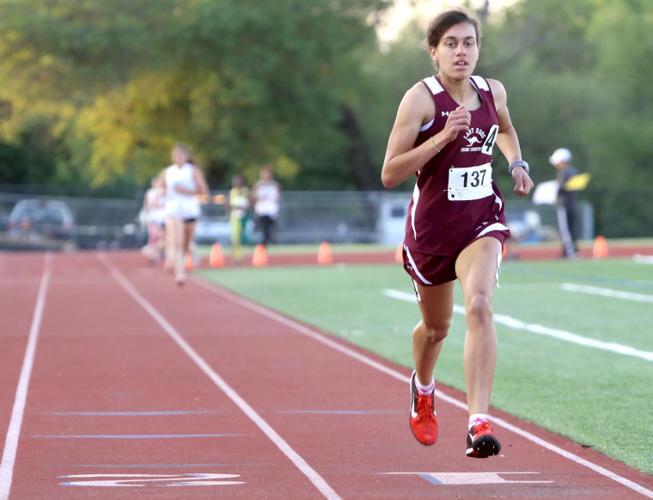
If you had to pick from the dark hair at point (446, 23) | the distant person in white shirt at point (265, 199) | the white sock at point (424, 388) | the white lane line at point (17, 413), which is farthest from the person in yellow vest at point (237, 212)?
the dark hair at point (446, 23)

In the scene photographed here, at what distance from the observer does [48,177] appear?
194ft

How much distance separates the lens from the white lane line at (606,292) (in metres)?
18.7

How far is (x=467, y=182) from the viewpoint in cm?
695

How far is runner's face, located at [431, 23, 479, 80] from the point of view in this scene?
6.89 metres

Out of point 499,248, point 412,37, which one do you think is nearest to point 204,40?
point 412,37

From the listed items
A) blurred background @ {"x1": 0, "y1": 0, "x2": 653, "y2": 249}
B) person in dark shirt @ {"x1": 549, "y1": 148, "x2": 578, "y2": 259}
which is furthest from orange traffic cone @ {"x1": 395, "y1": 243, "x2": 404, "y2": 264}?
blurred background @ {"x1": 0, "y1": 0, "x2": 653, "y2": 249}

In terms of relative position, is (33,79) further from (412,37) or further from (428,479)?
(428,479)

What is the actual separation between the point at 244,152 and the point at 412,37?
16001mm

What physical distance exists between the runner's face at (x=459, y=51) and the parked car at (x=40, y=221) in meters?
36.7

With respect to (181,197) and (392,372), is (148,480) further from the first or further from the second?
(181,197)

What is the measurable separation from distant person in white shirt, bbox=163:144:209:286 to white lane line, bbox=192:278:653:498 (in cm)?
86

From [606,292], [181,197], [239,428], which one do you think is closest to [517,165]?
[239,428]

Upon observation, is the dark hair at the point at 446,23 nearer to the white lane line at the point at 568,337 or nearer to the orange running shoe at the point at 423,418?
the orange running shoe at the point at 423,418

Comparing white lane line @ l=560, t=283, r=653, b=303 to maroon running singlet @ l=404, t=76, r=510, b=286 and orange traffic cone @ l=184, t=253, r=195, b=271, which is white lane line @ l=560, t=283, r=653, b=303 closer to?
→ orange traffic cone @ l=184, t=253, r=195, b=271
